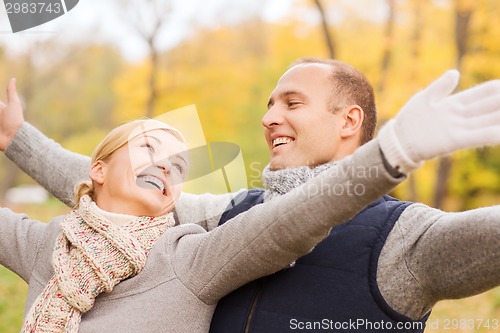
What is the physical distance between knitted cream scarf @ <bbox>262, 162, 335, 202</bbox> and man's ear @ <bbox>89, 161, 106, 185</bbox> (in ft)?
2.04

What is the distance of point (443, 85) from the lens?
1447 millimetres

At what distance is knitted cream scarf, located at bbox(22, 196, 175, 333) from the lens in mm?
1919

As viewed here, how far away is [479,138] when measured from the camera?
4.62ft

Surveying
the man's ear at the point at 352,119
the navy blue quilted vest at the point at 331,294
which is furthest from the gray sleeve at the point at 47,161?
the man's ear at the point at 352,119

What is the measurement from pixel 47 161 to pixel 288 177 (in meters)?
1.28

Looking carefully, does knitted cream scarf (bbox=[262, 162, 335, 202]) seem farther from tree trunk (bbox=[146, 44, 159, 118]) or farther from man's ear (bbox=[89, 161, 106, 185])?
tree trunk (bbox=[146, 44, 159, 118])

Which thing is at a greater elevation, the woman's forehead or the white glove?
the white glove

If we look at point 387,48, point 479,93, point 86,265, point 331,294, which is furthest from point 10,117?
point 387,48

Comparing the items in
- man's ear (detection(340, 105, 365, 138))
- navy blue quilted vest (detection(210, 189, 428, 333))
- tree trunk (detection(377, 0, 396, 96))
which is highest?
man's ear (detection(340, 105, 365, 138))

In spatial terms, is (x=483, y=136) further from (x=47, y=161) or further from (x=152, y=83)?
(x=152, y=83)

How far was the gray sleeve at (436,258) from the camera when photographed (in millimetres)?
1648

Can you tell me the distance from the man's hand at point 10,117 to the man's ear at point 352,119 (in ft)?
5.09

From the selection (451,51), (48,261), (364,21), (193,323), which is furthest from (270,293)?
(364,21)

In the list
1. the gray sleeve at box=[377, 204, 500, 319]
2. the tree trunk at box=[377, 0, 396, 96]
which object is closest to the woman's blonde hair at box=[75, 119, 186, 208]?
the gray sleeve at box=[377, 204, 500, 319]
